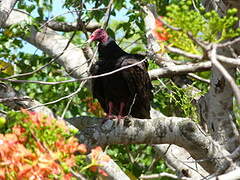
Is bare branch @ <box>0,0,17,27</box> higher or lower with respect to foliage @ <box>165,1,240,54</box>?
higher

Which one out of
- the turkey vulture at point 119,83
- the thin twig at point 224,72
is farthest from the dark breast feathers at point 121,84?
the thin twig at point 224,72

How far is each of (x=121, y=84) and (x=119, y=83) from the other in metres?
0.02

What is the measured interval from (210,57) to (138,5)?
3.08 m

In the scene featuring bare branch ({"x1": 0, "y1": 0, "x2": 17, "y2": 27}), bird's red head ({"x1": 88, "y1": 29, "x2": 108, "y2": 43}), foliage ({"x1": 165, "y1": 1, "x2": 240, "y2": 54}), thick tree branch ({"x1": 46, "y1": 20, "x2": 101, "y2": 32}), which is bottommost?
foliage ({"x1": 165, "y1": 1, "x2": 240, "y2": 54})

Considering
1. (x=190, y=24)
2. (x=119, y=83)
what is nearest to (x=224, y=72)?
(x=190, y=24)

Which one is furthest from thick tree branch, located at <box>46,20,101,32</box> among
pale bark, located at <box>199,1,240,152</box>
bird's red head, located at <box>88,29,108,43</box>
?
pale bark, located at <box>199,1,240,152</box>

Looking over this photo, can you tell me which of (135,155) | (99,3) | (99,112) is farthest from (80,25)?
(135,155)

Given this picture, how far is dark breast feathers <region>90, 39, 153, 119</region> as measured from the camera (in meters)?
5.34

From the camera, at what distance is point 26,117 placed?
2611 mm

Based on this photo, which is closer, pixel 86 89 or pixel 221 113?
pixel 221 113

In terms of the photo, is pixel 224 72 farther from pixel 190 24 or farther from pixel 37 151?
pixel 37 151

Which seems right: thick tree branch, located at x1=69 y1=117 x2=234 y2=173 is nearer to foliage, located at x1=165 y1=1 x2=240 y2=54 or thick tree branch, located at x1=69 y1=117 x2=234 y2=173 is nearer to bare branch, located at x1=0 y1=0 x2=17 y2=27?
bare branch, located at x1=0 y1=0 x2=17 y2=27

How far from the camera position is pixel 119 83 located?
562 cm

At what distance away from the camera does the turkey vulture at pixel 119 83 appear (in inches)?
211
